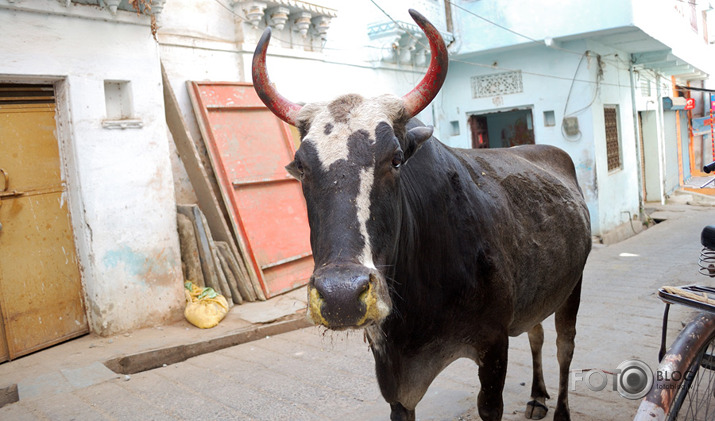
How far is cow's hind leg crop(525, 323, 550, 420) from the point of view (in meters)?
3.74

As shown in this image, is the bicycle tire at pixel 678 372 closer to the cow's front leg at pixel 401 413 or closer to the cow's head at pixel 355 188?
the cow's head at pixel 355 188

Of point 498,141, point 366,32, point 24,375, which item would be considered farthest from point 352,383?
point 498,141

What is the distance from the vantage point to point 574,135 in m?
11.1

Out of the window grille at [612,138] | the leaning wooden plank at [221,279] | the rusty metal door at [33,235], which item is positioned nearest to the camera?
the rusty metal door at [33,235]

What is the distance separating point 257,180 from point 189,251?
4.14 feet

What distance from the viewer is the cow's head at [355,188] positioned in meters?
1.89

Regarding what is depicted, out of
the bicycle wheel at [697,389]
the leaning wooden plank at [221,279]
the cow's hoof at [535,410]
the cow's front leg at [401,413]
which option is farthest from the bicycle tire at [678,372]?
the leaning wooden plank at [221,279]

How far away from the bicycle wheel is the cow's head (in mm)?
1140

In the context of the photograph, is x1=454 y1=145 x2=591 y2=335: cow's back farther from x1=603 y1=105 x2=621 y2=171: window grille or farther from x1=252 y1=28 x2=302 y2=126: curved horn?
x1=603 y1=105 x2=621 y2=171: window grille

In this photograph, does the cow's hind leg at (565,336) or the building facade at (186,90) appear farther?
the building facade at (186,90)

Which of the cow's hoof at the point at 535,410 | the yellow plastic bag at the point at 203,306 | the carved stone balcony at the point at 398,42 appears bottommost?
the cow's hoof at the point at 535,410

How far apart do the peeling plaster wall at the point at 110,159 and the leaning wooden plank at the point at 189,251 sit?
13 cm

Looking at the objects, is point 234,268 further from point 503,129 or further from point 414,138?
point 503,129

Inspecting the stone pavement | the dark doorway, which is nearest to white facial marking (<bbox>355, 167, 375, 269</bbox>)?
the stone pavement
